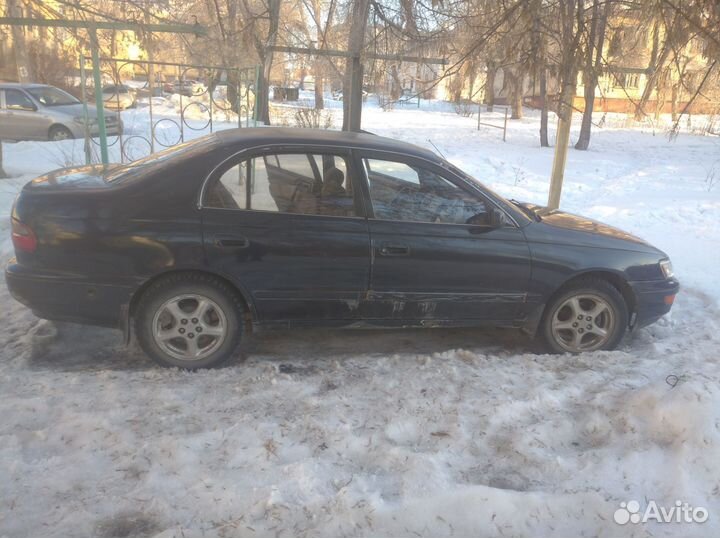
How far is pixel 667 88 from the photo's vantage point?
4945 mm

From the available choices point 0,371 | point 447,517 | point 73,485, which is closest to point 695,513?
point 447,517

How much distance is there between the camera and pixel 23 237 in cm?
385

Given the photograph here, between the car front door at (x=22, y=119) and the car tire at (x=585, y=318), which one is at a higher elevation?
the car front door at (x=22, y=119)

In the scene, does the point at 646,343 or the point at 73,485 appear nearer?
the point at 73,485

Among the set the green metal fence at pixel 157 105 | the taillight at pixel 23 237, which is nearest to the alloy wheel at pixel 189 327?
the taillight at pixel 23 237

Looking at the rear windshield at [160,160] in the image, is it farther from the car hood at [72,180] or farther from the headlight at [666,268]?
the headlight at [666,268]

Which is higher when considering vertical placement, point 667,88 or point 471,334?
point 667,88

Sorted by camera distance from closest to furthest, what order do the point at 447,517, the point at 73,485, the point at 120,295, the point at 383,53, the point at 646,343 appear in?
1. the point at 447,517
2. the point at 73,485
3. the point at 120,295
4. the point at 646,343
5. the point at 383,53

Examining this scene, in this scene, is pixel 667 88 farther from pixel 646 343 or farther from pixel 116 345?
pixel 116 345

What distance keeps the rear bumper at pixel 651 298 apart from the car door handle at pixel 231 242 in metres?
2.86

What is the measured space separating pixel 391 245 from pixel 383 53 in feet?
17.8

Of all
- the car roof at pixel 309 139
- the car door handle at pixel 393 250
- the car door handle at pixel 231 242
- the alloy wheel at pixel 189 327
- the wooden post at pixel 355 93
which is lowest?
the alloy wheel at pixel 189 327

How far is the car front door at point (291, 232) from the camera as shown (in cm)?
395

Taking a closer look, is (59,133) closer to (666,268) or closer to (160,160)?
(160,160)
